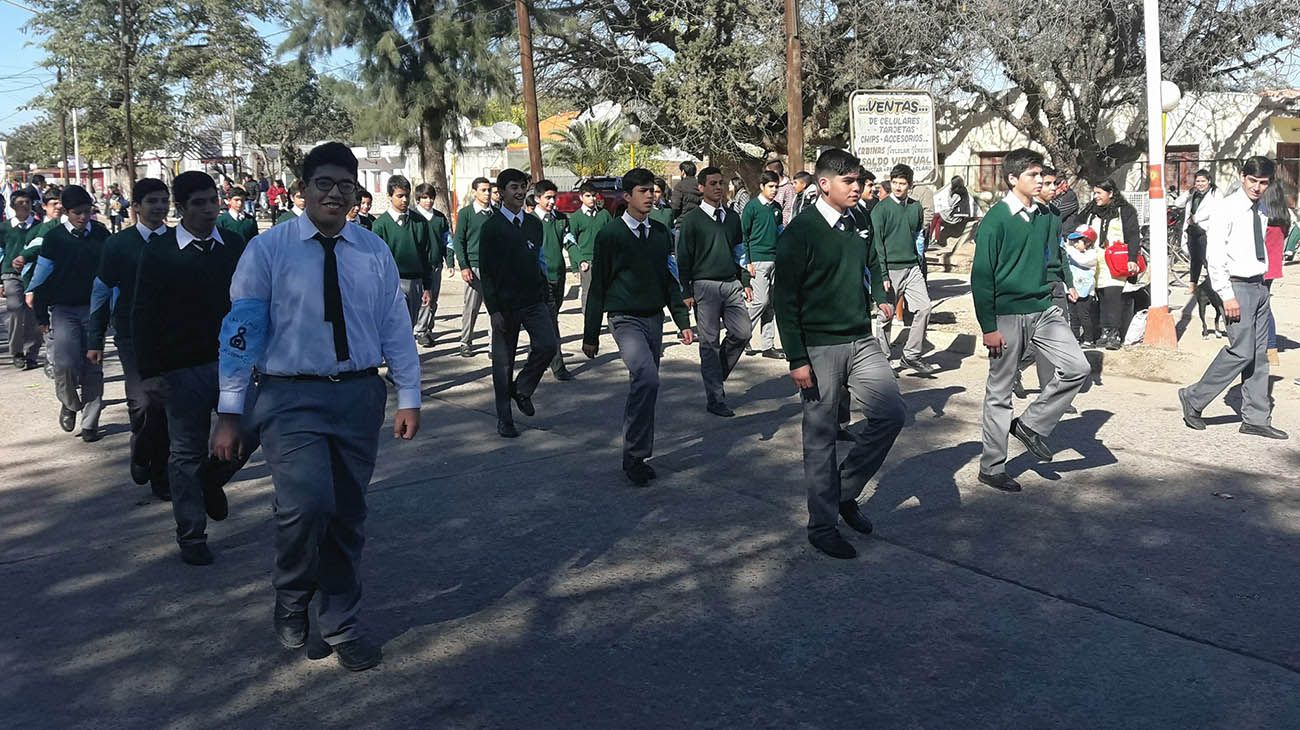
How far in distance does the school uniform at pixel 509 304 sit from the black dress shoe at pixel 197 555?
312 cm

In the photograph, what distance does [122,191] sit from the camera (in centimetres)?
5678

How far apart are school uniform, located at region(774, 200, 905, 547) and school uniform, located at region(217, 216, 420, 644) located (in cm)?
209

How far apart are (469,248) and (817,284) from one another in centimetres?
700

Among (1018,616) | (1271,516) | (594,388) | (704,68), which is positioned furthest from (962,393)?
(704,68)

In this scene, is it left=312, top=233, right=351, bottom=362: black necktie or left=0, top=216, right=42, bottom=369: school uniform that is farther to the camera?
left=0, top=216, right=42, bottom=369: school uniform

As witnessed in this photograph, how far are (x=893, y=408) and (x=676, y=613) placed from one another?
4.91 ft

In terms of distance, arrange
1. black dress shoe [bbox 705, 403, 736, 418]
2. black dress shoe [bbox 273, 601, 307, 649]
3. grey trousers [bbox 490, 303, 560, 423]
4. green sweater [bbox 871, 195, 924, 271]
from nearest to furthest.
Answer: black dress shoe [bbox 273, 601, 307, 649] < grey trousers [bbox 490, 303, 560, 423] < black dress shoe [bbox 705, 403, 736, 418] < green sweater [bbox 871, 195, 924, 271]

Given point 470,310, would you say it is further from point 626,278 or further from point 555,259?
point 626,278

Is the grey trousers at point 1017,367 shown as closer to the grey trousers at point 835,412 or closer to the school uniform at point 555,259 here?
the grey trousers at point 835,412

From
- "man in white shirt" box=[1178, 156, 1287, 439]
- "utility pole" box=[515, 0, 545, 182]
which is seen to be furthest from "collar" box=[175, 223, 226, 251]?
"utility pole" box=[515, 0, 545, 182]

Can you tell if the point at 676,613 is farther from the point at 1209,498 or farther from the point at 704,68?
the point at 704,68

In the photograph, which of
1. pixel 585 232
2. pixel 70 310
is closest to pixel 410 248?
pixel 585 232

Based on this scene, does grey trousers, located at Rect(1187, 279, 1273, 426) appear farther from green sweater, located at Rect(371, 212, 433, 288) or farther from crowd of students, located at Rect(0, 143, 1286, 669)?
green sweater, located at Rect(371, 212, 433, 288)

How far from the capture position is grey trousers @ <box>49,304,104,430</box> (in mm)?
9086
